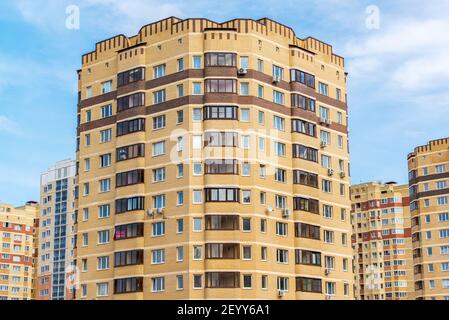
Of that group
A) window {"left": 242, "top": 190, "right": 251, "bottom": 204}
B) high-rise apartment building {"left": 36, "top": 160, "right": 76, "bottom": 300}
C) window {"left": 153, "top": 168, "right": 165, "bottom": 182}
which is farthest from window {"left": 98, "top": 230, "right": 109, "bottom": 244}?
high-rise apartment building {"left": 36, "top": 160, "right": 76, "bottom": 300}

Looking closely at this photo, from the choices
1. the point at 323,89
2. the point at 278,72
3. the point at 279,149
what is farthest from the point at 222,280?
the point at 323,89

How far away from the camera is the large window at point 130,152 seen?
72.6m

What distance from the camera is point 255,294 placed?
2564 inches

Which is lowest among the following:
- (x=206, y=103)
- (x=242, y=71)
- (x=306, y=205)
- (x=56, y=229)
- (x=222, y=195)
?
(x=306, y=205)

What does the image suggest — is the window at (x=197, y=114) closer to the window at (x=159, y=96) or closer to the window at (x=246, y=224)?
the window at (x=159, y=96)

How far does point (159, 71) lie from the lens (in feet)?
241

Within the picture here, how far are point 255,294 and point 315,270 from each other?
888cm

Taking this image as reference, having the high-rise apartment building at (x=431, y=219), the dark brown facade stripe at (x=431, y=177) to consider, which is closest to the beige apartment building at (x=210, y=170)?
the high-rise apartment building at (x=431, y=219)

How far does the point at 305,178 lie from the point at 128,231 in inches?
699

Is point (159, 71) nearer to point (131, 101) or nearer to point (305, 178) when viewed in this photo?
point (131, 101)

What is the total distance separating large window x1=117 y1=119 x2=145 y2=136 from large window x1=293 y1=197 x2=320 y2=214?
16.4 m
